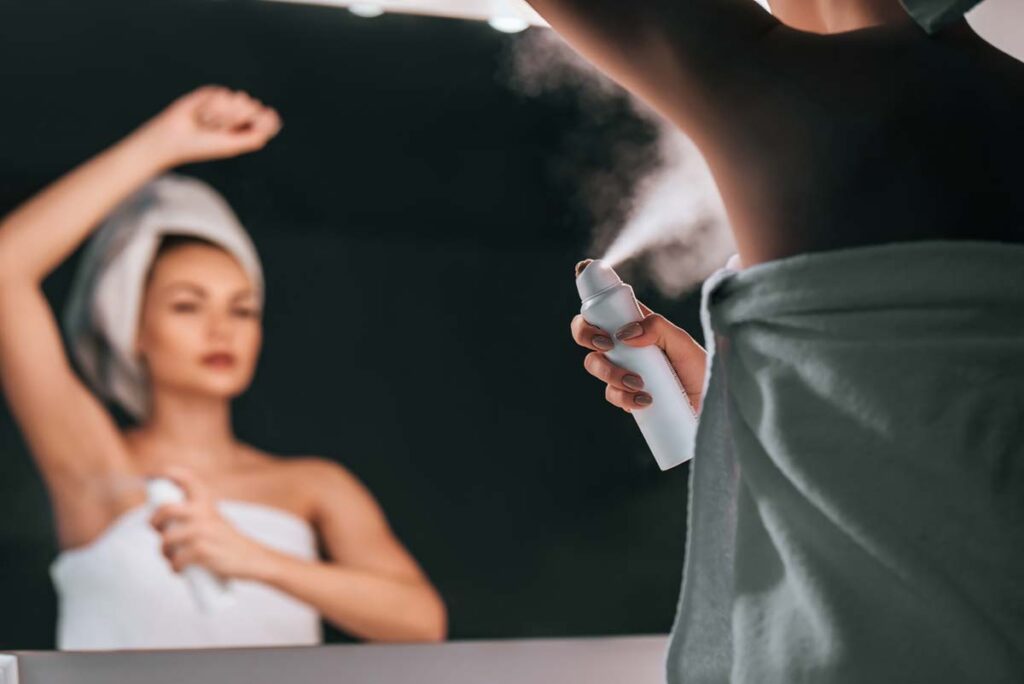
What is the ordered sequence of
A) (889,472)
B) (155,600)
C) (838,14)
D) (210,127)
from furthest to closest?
(210,127) → (155,600) → (838,14) → (889,472)

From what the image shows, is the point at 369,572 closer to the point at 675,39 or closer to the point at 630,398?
the point at 630,398

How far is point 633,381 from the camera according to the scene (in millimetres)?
897

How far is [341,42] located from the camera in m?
1.67

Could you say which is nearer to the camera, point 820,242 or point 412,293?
point 820,242

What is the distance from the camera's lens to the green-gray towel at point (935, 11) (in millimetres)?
510

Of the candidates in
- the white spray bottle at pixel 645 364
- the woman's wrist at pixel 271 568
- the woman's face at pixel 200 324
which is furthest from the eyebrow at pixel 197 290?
the white spray bottle at pixel 645 364

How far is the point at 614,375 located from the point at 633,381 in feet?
0.06

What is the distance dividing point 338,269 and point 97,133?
0.41 metres

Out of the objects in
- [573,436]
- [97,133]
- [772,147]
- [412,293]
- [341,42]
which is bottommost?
[573,436]

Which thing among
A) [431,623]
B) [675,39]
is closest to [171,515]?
[431,623]

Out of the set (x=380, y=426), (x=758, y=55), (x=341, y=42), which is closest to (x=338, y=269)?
(x=380, y=426)

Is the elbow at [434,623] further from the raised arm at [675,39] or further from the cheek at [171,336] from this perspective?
the raised arm at [675,39]

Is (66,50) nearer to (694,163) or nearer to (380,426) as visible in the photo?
(380,426)

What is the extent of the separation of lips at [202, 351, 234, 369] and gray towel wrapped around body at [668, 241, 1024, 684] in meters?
1.20
